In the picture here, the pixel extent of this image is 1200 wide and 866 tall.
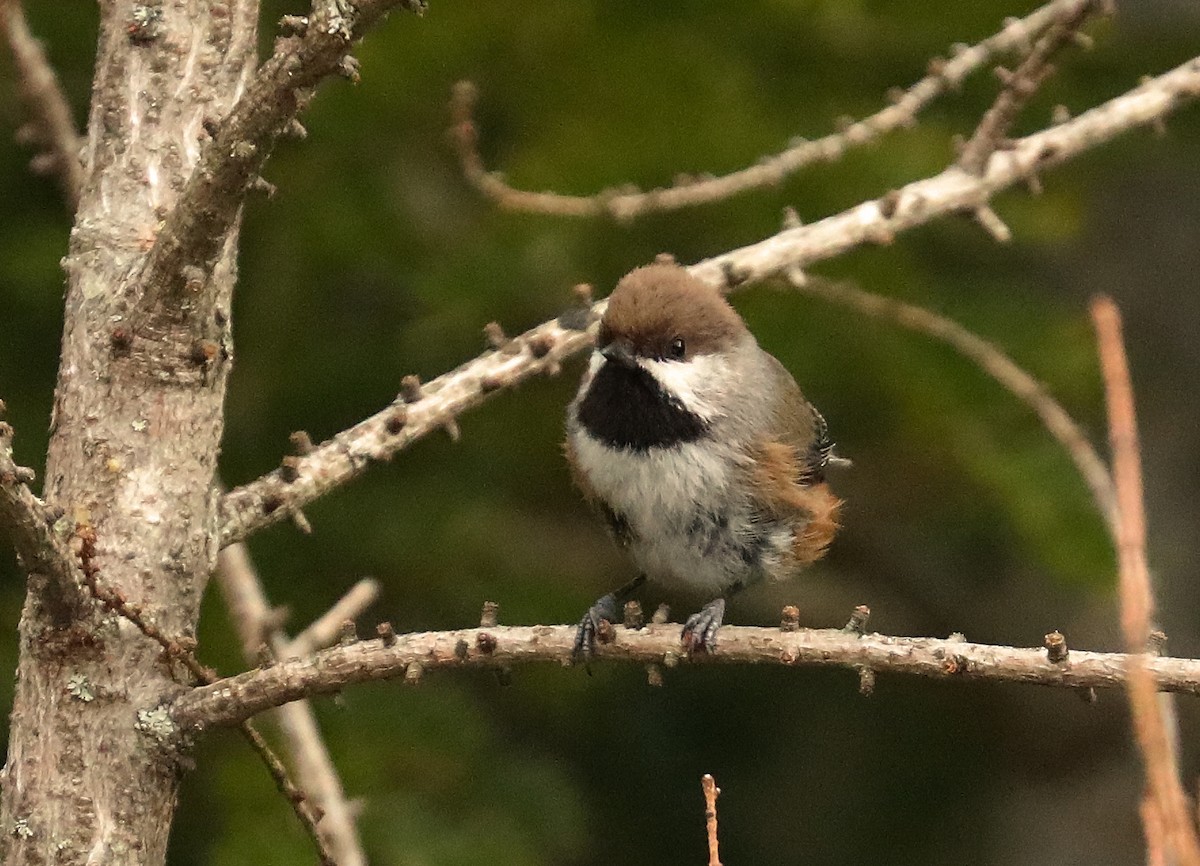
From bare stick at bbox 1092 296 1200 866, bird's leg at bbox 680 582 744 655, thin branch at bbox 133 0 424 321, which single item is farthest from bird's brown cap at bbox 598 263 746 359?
bare stick at bbox 1092 296 1200 866

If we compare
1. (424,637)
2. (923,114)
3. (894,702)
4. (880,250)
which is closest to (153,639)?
(424,637)

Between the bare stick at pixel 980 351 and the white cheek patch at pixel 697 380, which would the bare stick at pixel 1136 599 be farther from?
the white cheek patch at pixel 697 380

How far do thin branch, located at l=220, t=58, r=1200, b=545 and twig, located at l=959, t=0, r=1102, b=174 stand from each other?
0.16ft

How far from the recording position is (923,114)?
4.66 m

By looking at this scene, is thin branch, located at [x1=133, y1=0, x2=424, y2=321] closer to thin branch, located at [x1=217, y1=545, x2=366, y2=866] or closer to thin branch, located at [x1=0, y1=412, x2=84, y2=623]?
thin branch, located at [x1=0, y1=412, x2=84, y2=623]

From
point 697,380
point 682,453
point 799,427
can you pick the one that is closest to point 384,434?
point 682,453

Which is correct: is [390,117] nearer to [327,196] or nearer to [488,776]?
[327,196]

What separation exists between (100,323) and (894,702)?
4348 mm

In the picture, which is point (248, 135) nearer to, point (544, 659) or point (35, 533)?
point (35, 533)

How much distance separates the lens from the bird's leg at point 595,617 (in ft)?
8.36

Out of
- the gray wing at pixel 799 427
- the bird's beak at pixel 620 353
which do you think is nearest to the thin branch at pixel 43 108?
the bird's beak at pixel 620 353

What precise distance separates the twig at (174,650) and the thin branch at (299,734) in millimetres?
594

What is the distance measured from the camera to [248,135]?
2.22 metres

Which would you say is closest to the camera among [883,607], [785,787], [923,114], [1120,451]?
[1120,451]
